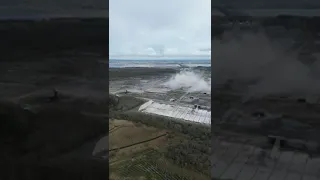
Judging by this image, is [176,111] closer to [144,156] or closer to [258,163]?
[144,156]

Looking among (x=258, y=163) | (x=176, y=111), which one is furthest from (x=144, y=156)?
(x=258, y=163)

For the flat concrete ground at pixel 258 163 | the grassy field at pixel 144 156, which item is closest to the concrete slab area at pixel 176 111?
the grassy field at pixel 144 156

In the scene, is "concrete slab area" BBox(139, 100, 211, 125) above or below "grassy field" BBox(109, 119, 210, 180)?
above

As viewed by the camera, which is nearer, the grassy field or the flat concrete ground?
the flat concrete ground

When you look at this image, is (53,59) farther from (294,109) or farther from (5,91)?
(294,109)

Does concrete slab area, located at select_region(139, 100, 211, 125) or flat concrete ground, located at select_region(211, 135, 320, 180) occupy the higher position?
concrete slab area, located at select_region(139, 100, 211, 125)

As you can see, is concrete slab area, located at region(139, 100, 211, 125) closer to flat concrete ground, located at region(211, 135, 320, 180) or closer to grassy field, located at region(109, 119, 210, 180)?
grassy field, located at region(109, 119, 210, 180)

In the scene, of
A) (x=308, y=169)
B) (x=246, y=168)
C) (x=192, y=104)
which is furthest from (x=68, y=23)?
(x=308, y=169)

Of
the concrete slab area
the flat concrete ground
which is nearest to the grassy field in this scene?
the concrete slab area
